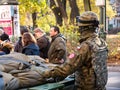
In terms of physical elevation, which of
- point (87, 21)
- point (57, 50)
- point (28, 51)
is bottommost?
point (57, 50)

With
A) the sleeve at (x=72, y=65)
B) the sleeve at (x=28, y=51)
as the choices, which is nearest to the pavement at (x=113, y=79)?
the sleeve at (x=28, y=51)

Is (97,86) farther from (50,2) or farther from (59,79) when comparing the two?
(50,2)

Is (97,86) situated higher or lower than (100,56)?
lower

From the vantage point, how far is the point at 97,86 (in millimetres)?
4551

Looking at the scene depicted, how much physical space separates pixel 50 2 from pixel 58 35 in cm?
1962

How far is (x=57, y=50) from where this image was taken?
853 centimetres

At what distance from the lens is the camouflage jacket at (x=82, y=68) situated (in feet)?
14.4

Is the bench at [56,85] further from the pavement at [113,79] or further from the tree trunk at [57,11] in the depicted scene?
the tree trunk at [57,11]

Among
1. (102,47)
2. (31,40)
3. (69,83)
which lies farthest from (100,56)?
(31,40)

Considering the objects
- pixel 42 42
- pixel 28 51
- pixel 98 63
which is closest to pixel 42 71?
pixel 98 63

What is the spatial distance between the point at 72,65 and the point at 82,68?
19 centimetres

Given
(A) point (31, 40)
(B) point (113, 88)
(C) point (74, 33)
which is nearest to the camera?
(A) point (31, 40)

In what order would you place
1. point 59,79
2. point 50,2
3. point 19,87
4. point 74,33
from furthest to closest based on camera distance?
point 50,2, point 74,33, point 59,79, point 19,87

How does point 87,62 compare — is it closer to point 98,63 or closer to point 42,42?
point 98,63
